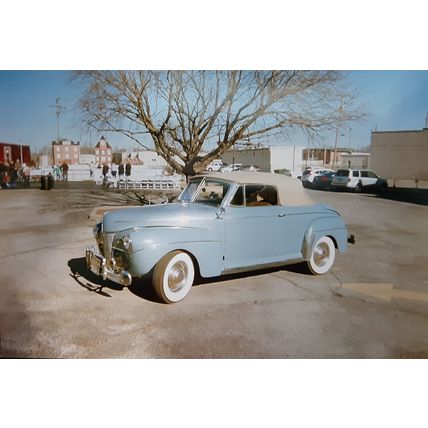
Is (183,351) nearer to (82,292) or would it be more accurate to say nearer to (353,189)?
(82,292)

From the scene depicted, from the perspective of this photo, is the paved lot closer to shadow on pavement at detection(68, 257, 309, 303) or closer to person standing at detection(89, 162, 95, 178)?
shadow on pavement at detection(68, 257, 309, 303)

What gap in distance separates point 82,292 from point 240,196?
1.39 m

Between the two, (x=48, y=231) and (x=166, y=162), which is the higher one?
(x=166, y=162)

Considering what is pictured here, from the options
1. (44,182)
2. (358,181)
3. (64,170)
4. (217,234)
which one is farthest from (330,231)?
(44,182)

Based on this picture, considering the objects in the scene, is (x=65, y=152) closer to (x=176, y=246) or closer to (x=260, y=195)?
(x=176, y=246)

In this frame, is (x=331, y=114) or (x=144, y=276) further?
(x=331, y=114)

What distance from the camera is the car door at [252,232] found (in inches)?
84.9

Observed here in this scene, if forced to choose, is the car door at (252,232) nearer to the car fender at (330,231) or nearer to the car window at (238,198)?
the car window at (238,198)

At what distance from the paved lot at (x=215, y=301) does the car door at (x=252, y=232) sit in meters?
0.15

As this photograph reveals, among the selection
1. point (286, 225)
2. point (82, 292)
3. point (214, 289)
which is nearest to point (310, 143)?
point (286, 225)

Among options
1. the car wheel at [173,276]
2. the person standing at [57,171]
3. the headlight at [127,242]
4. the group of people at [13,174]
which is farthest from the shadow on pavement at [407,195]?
the group of people at [13,174]

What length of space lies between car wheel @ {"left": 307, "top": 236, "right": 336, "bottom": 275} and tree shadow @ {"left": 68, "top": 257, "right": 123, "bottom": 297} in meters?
1.51

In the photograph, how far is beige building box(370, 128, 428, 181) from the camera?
2.18 m

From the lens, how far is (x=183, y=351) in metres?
1.85
